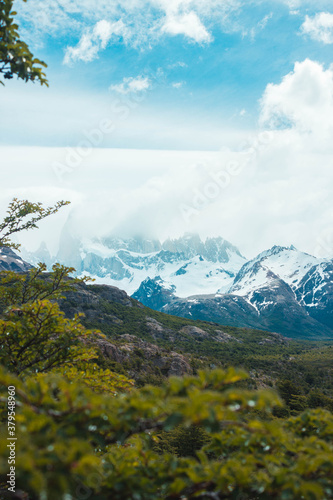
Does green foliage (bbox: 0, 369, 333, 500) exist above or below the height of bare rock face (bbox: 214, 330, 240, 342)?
above

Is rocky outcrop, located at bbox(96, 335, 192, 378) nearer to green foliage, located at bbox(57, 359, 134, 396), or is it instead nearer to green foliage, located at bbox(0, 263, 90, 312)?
green foliage, located at bbox(0, 263, 90, 312)

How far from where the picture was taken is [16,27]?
5.00m

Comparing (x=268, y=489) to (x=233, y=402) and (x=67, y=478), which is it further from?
(x=67, y=478)

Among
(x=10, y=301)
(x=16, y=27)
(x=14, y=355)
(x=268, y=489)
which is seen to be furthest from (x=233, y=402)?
(x=10, y=301)

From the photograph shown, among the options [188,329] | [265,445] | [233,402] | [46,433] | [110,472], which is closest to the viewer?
[46,433]

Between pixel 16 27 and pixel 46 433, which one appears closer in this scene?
pixel 46 433

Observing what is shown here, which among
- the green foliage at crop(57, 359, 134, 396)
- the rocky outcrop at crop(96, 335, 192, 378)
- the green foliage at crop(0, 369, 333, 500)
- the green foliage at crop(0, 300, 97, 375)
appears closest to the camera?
the green foliage at crop(0, 369, 333, 500)

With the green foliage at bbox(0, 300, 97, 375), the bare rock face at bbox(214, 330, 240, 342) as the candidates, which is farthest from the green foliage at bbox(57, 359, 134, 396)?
the bare rock face at bbox(214, 330, 240, 342)

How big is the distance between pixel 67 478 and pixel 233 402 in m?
1.73

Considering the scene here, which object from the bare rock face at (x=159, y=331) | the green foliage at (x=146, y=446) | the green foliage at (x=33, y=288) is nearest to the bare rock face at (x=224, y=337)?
the bare rock face at (x=159, y=331)

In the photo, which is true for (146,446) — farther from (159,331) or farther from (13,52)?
(159,331)

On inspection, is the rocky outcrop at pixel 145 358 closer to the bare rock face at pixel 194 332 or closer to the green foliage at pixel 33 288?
the green foliage at pixel 33 288

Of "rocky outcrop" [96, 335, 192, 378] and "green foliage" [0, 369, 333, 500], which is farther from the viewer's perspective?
"rocky outcrop" [96, 335, 192, 378]

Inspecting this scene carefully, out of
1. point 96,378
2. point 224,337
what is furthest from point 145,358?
point 224,337
